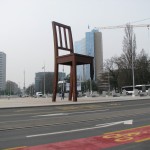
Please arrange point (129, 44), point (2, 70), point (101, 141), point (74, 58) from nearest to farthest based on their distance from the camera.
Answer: point (101, 141), point (74, 58), point (129, 44), point (2, 70)

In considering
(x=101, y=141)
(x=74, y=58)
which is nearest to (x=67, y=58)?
(x=74, y=58)

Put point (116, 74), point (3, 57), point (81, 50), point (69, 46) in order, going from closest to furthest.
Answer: point (69, 46) → point (116, 74) → point (81, 50) → point (3, 57)

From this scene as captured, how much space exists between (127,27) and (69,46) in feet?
159

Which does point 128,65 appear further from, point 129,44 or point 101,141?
point 101,141

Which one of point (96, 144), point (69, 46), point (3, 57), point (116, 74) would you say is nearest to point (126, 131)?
point (96, 144)

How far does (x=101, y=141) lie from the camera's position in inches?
383

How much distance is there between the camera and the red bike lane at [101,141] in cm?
877

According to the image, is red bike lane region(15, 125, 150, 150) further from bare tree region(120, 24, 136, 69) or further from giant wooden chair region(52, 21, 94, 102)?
bare tree region(120, 24, 136, 69)

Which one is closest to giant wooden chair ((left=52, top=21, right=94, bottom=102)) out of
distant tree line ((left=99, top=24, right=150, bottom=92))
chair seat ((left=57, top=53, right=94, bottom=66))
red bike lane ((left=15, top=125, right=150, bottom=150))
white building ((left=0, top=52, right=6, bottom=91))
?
chair seat ((left=57, top=53, right=94, bottom=66))

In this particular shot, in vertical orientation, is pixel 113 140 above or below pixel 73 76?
below

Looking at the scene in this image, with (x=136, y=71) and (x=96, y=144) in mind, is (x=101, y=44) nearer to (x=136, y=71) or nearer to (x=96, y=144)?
(x=136, y=71)

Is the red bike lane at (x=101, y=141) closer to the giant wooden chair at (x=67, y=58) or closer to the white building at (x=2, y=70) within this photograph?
the giant wooden chair at (x=67, y=58)

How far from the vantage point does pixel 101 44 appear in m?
109

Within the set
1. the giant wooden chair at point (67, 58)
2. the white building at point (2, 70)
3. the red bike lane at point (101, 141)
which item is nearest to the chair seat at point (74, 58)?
the giant wooden chair at point (67, 58)
